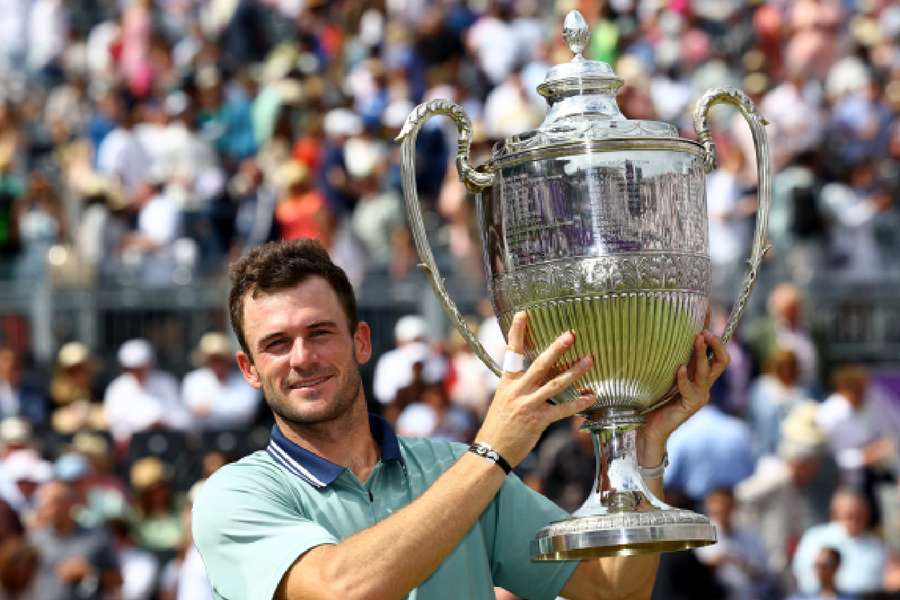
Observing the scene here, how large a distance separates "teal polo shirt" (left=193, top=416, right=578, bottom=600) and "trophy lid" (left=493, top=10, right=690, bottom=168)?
0.68m

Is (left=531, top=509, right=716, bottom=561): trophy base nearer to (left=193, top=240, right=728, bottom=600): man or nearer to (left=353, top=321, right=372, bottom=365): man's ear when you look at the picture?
(left=193, top=240, right=728, bottom=600): man

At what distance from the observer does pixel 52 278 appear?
12.8 metres

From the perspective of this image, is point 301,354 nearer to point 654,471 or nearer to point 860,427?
point 654,471

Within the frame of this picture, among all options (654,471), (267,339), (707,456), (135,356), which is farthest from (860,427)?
(267,339)

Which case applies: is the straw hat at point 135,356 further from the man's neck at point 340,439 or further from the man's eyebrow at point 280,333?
the man's eyebrow at point 280,333

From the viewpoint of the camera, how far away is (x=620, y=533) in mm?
4156

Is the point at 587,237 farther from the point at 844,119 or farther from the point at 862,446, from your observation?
the point at 844,119

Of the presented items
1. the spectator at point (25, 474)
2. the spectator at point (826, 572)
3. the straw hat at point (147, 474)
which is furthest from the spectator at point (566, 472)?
the spectator at point (25, 474)

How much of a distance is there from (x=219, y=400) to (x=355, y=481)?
7.25m

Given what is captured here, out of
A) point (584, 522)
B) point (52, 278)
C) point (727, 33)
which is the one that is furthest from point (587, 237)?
point (727, 33)

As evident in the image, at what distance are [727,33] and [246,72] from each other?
3.85m

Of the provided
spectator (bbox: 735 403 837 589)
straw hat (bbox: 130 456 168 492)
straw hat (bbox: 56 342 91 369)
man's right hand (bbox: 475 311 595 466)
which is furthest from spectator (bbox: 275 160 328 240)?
man's right hand (bbox: 475 311 595 466)

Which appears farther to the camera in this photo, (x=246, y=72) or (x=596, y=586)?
(x=246, y=72)

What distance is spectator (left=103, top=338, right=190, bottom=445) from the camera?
11484mm
